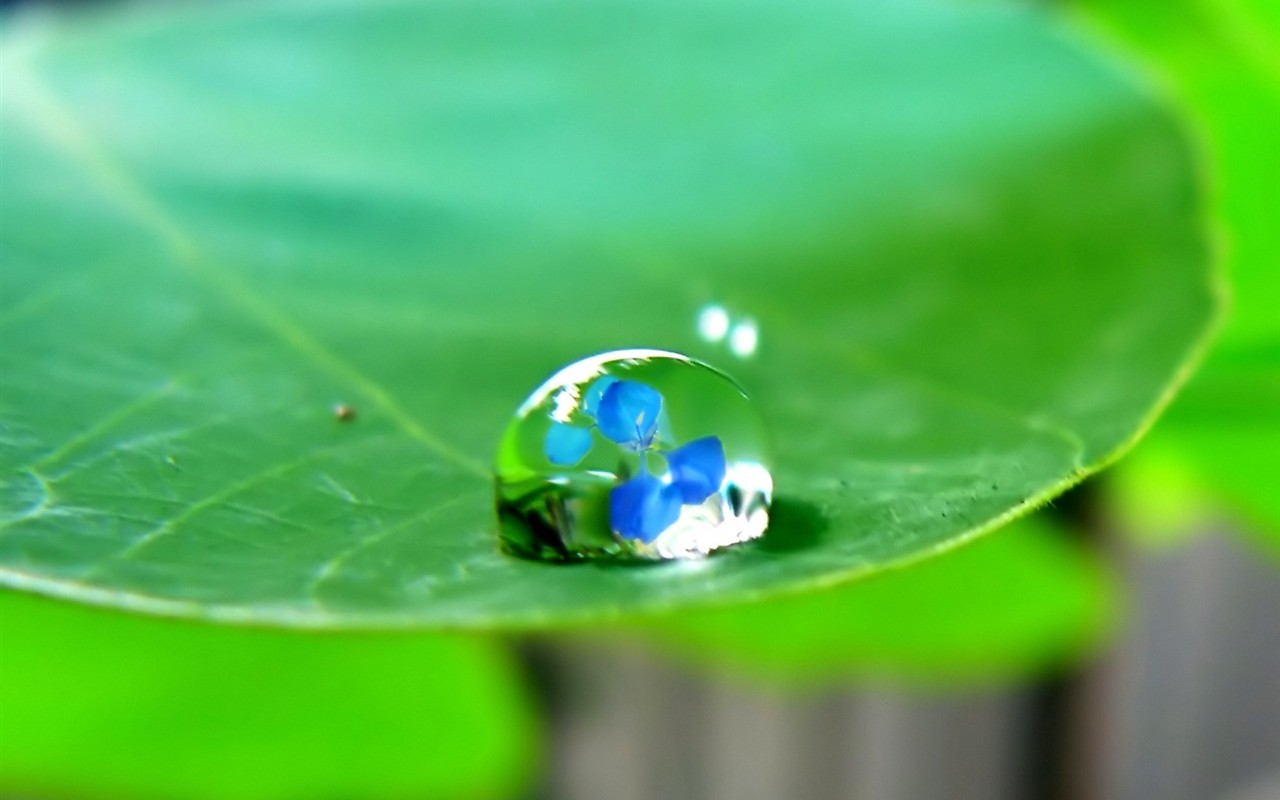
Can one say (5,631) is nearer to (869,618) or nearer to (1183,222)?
(1183,222)

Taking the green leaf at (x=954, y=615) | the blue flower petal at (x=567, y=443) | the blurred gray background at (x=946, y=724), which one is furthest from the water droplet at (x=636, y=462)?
the blurred gray background at (x=946, y=724)

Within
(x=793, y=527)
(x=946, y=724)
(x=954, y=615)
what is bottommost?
(x=946, y=724)

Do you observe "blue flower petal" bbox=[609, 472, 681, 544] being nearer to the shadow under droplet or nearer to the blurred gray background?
the shadow under droplet

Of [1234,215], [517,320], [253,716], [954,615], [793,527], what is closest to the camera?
[793,527]

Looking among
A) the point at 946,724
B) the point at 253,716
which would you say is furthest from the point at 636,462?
the point at 946,724

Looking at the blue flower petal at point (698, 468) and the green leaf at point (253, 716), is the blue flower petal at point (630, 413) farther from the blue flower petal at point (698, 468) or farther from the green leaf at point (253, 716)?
the green leaf at point (253, 716)

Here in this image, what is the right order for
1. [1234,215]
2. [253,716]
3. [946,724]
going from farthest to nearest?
[946,724] → [253,716] → [1234,215]

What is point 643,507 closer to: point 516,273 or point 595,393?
point 595,393
